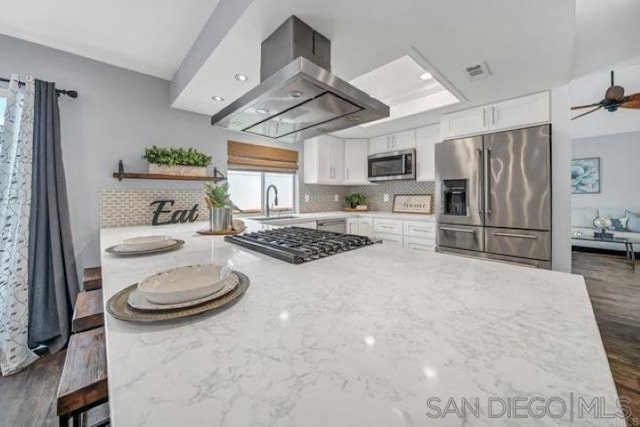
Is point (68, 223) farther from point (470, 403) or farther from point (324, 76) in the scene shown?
point (470, 403)

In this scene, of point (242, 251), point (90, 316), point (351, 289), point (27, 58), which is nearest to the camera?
point (351, 289)

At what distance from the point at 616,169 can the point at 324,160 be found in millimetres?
5937

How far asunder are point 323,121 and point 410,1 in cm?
74

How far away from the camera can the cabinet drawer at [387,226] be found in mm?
3135

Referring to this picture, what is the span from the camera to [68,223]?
1.99m

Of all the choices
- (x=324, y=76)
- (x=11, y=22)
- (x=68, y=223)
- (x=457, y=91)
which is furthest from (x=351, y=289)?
(x=11, y=22)

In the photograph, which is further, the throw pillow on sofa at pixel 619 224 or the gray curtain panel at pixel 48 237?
the throw pillow on sofa at pixel 619 224

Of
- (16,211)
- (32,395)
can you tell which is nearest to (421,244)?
(32,395)

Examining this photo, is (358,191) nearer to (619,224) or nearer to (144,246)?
(144,246)

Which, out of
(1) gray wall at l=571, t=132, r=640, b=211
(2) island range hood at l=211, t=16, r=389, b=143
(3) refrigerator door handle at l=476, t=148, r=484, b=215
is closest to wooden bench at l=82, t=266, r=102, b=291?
(2) island range hood at l=211, t=16, r=389, b=143

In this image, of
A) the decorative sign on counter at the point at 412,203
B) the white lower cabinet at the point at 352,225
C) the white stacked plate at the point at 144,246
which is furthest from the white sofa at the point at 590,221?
the white stacked plate at the point at 144,246

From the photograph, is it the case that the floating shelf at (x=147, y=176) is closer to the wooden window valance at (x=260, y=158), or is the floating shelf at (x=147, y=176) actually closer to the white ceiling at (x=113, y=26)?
the wooden window valance at (x=260, y=158)

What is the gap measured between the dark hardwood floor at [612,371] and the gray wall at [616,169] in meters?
2.86

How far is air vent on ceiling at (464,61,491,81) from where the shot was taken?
1.79 meters
